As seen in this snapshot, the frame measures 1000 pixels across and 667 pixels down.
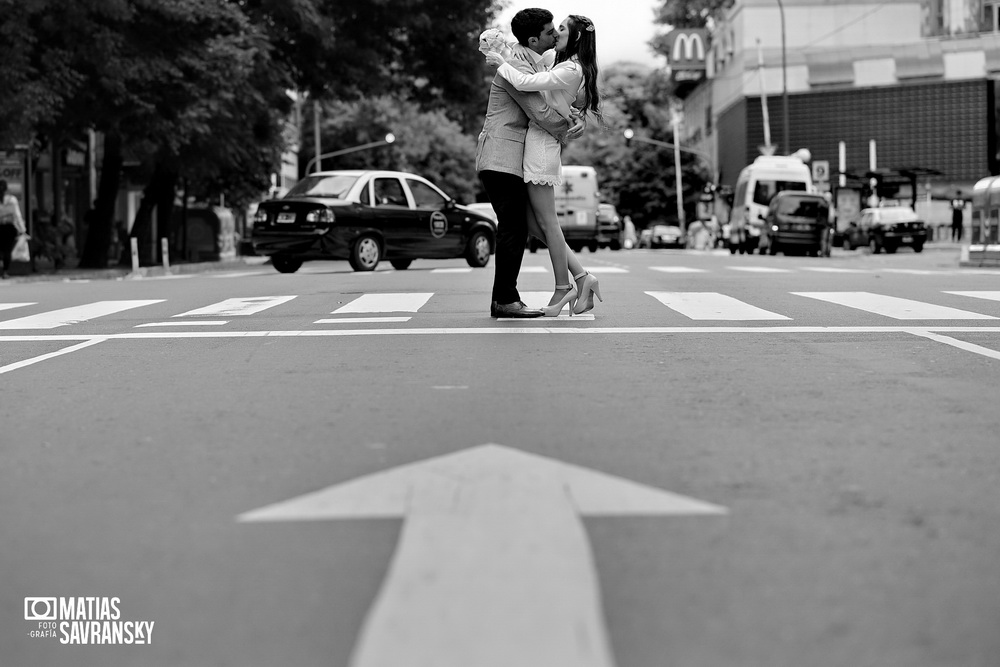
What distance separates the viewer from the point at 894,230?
45.6m

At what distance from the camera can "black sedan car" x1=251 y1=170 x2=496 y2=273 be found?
23.2 m

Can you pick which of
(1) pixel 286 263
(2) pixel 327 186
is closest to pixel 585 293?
(2) pixel 327 186

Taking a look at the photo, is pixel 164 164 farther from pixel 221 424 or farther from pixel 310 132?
pixel 310 132

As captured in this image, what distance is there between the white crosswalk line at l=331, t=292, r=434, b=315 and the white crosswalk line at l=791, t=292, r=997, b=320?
10.4ft

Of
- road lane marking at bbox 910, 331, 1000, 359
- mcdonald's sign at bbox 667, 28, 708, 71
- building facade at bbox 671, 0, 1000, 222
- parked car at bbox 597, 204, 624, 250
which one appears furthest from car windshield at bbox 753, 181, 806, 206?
road lane marking at bbox 910, 331, 1000, 359

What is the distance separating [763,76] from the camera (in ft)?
240

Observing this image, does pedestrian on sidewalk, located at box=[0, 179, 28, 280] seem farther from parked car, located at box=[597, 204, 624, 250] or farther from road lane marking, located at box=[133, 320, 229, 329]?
parked car, located at box=[597, 204, 624, 250]

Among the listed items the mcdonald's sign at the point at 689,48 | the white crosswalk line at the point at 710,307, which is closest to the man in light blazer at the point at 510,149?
the white crosswalk line at the point at 710,307

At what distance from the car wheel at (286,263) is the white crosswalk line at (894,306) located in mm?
12487

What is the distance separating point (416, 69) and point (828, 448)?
35.1 m

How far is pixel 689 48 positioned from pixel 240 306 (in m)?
74.9

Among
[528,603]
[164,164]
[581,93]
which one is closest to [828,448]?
[528,603]

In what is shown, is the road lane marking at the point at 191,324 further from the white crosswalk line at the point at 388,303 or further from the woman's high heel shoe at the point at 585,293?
the woman's high heel shoe at the point at 585,293

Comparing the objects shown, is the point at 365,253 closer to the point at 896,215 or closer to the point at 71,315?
the point at 71,315
